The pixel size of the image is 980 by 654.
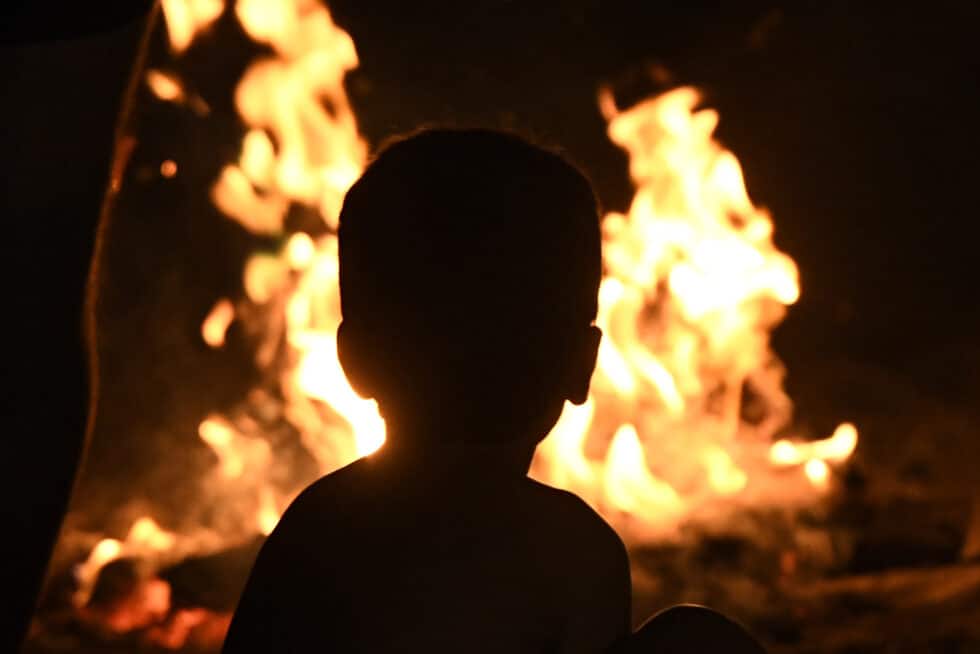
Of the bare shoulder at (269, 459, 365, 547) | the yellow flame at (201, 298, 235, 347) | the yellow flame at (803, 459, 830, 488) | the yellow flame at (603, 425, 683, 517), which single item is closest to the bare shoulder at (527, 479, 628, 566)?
the bare shoulder at (269, 459, 365, 547)

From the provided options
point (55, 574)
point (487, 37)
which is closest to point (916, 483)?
point (487, 37)

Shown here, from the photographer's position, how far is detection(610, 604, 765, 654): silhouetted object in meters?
1.01

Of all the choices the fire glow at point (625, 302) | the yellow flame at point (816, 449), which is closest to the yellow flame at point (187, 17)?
the fire glow at point (625, 302)

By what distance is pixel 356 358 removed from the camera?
3.61 ft

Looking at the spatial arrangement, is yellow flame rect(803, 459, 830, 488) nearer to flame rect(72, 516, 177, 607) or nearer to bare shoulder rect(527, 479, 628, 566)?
flame rect(72, 516, 177, 607)

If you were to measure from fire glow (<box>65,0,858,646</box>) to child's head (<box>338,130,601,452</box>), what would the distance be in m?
1.59

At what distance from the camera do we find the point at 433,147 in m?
1.09

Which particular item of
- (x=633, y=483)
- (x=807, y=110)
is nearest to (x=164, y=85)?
(x=633, y=483)

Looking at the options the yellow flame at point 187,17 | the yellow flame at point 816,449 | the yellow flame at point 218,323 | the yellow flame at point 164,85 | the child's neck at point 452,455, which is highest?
the yellow flame at point 187,17

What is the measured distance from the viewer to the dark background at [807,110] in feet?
9.32

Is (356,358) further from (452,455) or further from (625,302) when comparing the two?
(625,302)

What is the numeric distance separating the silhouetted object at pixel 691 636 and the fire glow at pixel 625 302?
5.32ft

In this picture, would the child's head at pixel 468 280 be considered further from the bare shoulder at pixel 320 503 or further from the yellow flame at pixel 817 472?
the yellow flame at pixel 817 472

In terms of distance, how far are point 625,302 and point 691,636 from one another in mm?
1781
